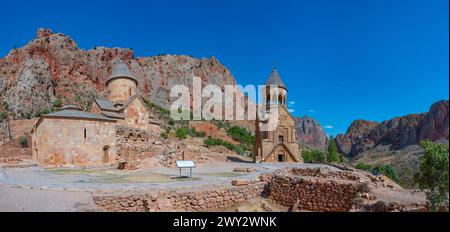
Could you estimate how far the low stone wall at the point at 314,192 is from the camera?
29.1 ft

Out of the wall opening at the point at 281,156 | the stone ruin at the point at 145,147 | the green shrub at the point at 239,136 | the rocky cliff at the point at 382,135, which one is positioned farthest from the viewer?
the green shrub at the point at 239,136

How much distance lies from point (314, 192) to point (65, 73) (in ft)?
245

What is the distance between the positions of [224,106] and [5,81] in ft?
194

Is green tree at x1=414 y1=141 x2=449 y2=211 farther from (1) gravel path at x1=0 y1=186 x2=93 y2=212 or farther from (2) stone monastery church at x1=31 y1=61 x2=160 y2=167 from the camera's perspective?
(2) stone monastery church at x1=31 y1=61 x2=160 y2=167

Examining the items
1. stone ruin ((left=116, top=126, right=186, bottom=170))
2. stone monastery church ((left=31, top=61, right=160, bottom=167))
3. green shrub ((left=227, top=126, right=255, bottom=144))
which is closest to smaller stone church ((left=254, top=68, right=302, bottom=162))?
stone ruin ((left=116, top=126, right=186, bottom=170))

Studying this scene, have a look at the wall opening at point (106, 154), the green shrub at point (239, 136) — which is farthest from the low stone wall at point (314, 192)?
the green shrub at point (239, 136)

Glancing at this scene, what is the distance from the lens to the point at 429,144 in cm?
527

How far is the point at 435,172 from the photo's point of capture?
5156 mm

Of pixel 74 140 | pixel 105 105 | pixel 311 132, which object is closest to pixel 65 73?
pixel 105 105

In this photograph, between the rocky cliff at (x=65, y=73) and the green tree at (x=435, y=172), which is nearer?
the green tree at (x=435, y=172)

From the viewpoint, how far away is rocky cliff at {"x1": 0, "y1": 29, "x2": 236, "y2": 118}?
57.6 m

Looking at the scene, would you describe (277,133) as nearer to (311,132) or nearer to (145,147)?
(145,147)

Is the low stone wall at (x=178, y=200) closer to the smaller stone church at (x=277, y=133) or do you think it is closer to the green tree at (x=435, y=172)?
the green tree at (x=435, y=172)

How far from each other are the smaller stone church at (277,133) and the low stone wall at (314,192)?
1742cm
